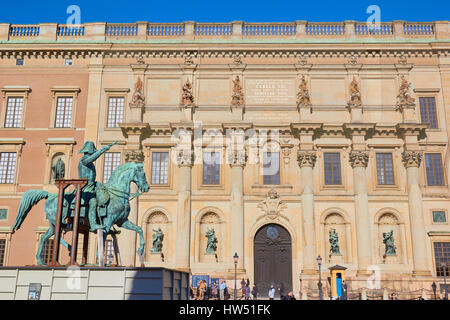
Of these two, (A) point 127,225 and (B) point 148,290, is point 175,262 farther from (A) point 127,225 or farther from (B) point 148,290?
(B) point 148,290

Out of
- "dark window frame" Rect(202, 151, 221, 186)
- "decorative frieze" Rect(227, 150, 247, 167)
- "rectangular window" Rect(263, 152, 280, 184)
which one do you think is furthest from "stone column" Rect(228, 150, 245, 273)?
"rectangular window" Rect(263, 152, 280, 184)

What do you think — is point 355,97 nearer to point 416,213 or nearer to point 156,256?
point 416,213

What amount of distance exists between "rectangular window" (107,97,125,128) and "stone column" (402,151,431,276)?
22456mm

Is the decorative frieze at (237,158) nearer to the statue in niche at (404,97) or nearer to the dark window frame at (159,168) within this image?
the dark window frame at (159,168)

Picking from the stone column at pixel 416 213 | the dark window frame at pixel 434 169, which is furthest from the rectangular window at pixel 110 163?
the dark window frame at pixel 434 169

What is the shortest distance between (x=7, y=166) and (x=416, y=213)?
31.4m

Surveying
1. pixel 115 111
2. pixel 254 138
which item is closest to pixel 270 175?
pixel 254 138

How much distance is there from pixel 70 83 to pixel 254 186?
57.1 feet

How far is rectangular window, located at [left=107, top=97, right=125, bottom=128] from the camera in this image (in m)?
38.2

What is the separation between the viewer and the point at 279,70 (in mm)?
38625

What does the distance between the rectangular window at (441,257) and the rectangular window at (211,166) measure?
1704 centimetres

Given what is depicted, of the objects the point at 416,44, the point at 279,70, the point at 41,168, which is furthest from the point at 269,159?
the point at 41,168

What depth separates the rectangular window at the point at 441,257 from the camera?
3409cm

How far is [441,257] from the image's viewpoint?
34344 millimetres
